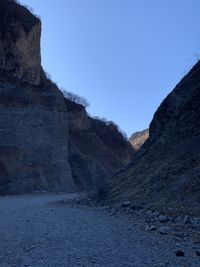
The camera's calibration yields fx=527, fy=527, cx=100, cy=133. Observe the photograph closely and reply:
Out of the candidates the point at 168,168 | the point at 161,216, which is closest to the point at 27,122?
the point at 168,168

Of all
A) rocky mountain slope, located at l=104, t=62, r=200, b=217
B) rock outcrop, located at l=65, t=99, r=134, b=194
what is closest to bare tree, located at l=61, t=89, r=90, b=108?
rock outcrop, located at l=65, t=99, r=134, b=194

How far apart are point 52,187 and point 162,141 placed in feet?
71.7

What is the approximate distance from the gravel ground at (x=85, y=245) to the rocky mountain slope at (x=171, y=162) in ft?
9.40

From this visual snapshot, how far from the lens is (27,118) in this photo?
43562 millimetres

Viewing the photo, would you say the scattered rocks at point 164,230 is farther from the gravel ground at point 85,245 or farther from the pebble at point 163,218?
the pebble at point 163,218

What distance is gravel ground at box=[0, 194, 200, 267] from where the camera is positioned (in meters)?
8.56

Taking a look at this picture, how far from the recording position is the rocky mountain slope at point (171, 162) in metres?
16.8

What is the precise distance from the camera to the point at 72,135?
212 ft

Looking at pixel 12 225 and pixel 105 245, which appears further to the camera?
pixel 12 225

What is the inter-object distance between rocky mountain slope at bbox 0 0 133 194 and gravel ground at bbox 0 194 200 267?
78.8 feet

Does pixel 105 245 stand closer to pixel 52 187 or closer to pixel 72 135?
pixel 52 187

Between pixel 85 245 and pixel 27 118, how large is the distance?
34.0 metres

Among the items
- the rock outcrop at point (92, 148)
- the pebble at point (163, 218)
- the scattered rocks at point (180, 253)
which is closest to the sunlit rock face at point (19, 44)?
the rock outcrop at point (92, 148)

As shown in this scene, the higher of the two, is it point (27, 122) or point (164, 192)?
point (27, 122)
